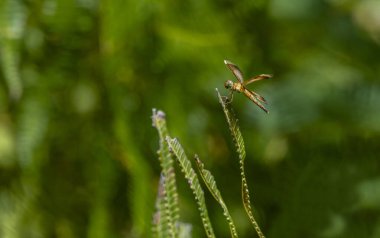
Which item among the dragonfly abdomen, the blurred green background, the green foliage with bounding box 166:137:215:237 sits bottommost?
the green foliage with bounding box 166:137:215:237

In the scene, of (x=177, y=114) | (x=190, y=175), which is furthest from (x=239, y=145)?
(x=177, y=114)

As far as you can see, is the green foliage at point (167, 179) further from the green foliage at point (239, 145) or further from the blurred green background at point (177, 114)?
the blurred green background at point (177, 114)

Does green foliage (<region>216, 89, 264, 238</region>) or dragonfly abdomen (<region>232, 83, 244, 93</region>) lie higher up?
dragonfly abdomen (<region>232, 83, 244, 93</region>)

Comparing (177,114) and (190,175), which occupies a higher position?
(177,114)

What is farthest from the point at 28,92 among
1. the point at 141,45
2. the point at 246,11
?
the point at 246,11

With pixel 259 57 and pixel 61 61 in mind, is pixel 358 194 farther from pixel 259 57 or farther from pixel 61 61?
pixel 61 61

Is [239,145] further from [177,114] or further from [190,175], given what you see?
[177,114]

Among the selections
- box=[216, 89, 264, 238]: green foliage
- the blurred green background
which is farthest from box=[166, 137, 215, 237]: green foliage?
the blurred green background

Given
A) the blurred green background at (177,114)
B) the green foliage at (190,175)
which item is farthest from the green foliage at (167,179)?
the blurred green background at (177,114)

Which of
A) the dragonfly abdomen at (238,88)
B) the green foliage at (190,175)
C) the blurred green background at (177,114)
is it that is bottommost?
the green foliage at (190,175)

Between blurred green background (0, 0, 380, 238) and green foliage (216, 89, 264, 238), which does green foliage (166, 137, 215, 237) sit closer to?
green foliage (216, 89, 264, 238)
